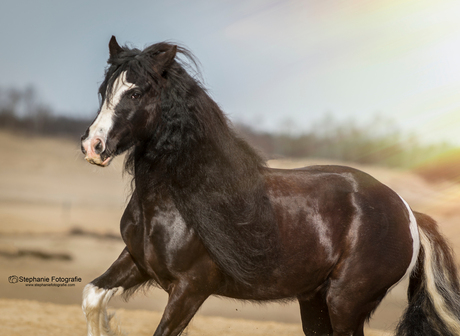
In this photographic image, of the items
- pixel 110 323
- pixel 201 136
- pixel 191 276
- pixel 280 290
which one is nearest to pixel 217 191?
pixel 201 136

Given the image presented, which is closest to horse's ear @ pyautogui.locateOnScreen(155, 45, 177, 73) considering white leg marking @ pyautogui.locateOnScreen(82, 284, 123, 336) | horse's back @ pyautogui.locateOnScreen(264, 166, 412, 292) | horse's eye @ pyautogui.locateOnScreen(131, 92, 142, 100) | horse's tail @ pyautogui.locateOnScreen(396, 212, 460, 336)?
horse's eye @ pyautogui.locateOnScreen(131, 92, 142, 100)

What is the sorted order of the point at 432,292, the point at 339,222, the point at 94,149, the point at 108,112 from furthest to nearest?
the point at 432,292, the point at 339,222, the point at 108,112, the point at 94,149

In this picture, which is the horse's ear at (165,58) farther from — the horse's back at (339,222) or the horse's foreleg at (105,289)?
the horse's foreleg at (105,289)

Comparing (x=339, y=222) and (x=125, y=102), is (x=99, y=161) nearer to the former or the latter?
(x=125, y=102)

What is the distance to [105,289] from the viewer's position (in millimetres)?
2592

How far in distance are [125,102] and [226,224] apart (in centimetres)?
93

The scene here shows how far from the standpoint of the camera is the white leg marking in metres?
2.54

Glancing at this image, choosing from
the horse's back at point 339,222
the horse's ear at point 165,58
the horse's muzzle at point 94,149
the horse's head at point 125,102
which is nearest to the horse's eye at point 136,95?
the horse's head at point 125,102

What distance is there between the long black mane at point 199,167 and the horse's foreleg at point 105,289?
0.55m

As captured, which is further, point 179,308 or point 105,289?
point 105,289

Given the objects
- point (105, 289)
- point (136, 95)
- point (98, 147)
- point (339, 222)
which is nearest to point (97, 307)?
point (105, 289)

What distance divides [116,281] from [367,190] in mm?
1855

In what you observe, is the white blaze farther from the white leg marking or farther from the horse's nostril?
the white leg marking

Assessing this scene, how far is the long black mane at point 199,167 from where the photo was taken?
2.41 m
